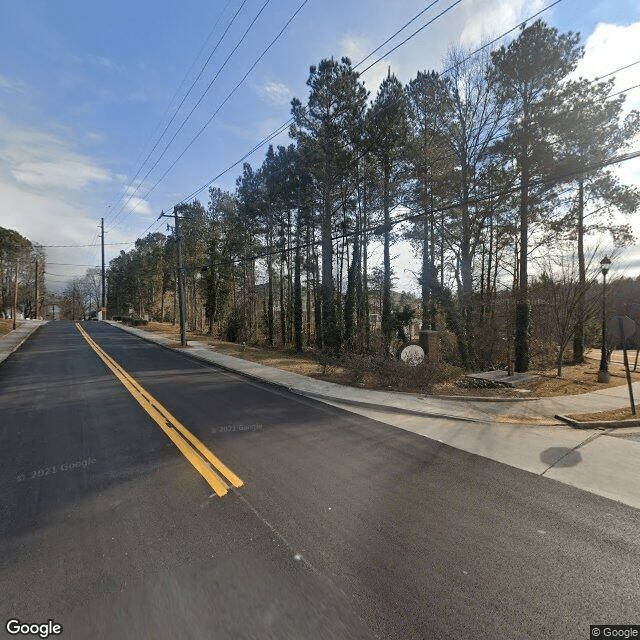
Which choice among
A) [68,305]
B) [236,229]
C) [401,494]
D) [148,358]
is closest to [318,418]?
[401,494]

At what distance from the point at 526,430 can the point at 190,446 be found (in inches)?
241

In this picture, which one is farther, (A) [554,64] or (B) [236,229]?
(B) [236,229]

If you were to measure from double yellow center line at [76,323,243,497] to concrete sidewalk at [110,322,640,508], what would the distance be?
3.59 metres

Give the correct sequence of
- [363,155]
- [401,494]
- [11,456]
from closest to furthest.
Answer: [401,494] → [11,456] → [363,155]

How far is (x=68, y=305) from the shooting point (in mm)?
86312

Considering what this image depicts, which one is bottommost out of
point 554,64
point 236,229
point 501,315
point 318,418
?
point 318,418

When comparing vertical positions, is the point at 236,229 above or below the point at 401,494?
above

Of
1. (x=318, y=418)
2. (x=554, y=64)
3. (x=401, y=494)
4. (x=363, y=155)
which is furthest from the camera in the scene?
(x=363, y=155)

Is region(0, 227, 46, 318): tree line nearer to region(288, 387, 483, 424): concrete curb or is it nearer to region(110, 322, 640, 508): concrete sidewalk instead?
region(288, 387, 483, 424): concrete curb

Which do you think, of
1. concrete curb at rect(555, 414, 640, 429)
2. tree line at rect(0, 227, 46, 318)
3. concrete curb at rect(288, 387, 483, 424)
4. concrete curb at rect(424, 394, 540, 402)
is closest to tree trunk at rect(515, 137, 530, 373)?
concrete curb at rect(424, 394, 540, 402)

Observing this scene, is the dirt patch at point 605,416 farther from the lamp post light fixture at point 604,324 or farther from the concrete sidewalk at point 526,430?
the lamp post light fixture at point 604,324

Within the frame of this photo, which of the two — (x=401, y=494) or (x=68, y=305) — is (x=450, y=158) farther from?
(x=68, y=305)

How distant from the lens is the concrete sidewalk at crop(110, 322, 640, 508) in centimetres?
489

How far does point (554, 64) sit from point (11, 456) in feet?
65.0
